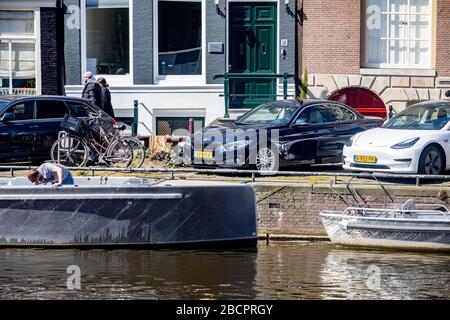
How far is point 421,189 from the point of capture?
2388 cm

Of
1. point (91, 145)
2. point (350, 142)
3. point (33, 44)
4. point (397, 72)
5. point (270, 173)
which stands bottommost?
point (270, 173)

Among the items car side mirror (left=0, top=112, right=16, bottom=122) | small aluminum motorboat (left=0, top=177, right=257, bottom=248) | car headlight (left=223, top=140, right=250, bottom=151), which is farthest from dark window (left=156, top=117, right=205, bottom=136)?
small aluminum motorboat (left=0, top=177, right=257, bottom=248)

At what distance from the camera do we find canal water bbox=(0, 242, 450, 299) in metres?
19.3

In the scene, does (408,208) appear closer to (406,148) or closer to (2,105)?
(406,148)

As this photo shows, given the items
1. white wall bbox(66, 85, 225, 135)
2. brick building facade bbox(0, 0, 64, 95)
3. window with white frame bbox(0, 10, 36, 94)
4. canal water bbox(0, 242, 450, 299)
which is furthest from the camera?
window with white frame bbox(0, 10, 36, 94)

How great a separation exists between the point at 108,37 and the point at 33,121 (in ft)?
25.3

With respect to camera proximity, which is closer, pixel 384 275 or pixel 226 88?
pixel 384 275

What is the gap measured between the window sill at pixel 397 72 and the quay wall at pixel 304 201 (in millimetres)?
9247

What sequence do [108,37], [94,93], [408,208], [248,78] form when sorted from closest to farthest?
[408,208]
[94,93]
[248,78]
[108,37]

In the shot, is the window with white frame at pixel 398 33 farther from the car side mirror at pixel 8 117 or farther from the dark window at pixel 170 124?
the car side mirror at pixel 8 117

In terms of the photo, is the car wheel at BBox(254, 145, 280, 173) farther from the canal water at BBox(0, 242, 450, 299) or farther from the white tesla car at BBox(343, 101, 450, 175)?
the canal water at BBox(0, 242, 450, 299)

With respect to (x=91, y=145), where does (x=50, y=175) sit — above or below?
below

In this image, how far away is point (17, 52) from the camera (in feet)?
109

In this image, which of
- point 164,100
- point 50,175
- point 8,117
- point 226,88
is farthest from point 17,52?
point 50,175
